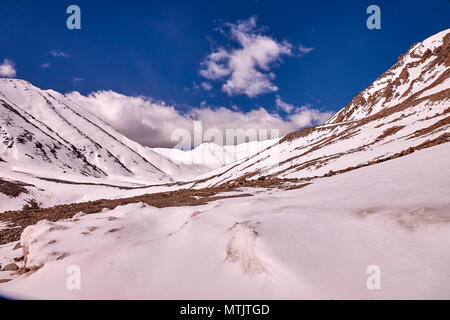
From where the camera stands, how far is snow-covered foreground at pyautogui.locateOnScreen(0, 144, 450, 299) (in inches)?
147

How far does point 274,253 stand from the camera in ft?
14.4

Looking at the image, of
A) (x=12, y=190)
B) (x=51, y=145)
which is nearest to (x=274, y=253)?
(x=12, y=190)

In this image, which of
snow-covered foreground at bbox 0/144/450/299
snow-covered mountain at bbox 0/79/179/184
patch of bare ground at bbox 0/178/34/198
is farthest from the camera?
snow-covered mountain at bbox 0/79/179/184

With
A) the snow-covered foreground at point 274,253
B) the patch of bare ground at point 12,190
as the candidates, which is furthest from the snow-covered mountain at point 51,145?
the snow-covered foreground at point 274,253

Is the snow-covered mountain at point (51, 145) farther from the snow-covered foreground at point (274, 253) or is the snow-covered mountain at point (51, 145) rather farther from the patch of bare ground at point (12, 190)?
the snow-covered foreground at point (274, 253)

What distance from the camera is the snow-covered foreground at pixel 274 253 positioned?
3736 millimetres

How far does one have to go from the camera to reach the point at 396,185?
724 centimetres

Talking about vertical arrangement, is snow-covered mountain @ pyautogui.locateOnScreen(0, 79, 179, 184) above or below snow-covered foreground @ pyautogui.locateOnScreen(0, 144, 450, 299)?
above

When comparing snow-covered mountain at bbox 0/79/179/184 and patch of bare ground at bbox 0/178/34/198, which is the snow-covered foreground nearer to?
patch of bare ground at bbox 0/178/34/198

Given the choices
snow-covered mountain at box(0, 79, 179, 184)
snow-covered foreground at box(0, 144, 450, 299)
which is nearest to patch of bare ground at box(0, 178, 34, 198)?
snow-covered foreground at box(0, 144, 450, 299)

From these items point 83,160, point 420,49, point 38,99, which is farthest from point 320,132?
point 38,99

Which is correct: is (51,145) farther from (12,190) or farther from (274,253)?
(274,253)
